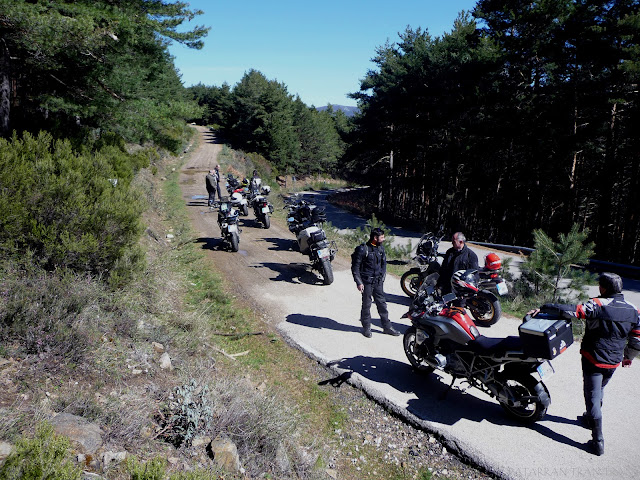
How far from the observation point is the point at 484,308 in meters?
7.55

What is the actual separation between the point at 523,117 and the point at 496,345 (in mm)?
21853

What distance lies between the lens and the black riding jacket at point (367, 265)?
22.3 ft

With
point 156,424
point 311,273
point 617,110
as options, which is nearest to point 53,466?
point 156,424

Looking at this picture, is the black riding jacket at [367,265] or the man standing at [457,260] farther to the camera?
the man standing at [457,260]

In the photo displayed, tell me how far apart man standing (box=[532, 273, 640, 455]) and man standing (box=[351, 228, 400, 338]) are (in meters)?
2.93

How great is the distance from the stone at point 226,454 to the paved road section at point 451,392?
7.40ft

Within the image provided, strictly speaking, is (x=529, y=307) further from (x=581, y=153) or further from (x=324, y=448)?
(x=581, y=153)

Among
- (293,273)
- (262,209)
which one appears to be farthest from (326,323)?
(262,209)

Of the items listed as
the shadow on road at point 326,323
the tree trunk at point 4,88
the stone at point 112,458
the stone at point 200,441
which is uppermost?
the tree trunk at point 4,88

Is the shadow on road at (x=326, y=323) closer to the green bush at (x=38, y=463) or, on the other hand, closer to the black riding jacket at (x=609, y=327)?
the black riding jacket at (x=609, y=327)

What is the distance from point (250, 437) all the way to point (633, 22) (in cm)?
1976

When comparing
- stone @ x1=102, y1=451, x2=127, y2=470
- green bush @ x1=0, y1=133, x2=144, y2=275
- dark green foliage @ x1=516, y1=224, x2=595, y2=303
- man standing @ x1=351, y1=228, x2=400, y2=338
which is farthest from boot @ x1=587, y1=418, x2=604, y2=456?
green bush @ x1=0, y1=133, x2=144, y2=275

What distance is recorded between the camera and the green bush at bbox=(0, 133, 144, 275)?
5570 mm

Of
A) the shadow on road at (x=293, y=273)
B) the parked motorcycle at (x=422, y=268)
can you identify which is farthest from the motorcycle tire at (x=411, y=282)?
the shadow on road at (x=293, y=273)
